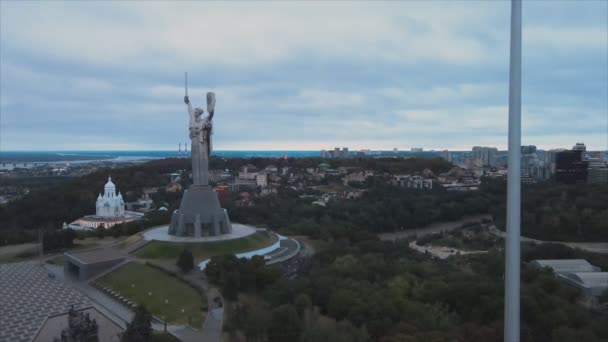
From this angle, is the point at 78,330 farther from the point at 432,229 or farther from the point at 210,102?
the point at 432,229

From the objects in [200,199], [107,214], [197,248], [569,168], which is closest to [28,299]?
[197,248]

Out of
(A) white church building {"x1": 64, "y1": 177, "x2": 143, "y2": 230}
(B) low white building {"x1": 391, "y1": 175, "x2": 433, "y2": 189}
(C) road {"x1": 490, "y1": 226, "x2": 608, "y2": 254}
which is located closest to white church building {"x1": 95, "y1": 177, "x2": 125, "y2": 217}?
(A) white church building {"x1": 64, "y1": 177, "x2": 143, "y2": 230}

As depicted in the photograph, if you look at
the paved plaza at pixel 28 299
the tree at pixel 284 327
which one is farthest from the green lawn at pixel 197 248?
the tree at pixel 284 327

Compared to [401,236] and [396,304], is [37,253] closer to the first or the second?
[396,304]

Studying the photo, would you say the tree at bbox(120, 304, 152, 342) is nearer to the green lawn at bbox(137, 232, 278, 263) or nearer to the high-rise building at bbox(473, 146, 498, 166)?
the green lawn at bbox(137, 232, 278, 263)

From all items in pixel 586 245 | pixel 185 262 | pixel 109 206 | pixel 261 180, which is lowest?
pixel 586 245

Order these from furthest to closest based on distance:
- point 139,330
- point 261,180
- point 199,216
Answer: point 261,180 < point 199,216 < point 139,330

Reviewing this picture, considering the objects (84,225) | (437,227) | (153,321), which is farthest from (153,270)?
(437,227)
